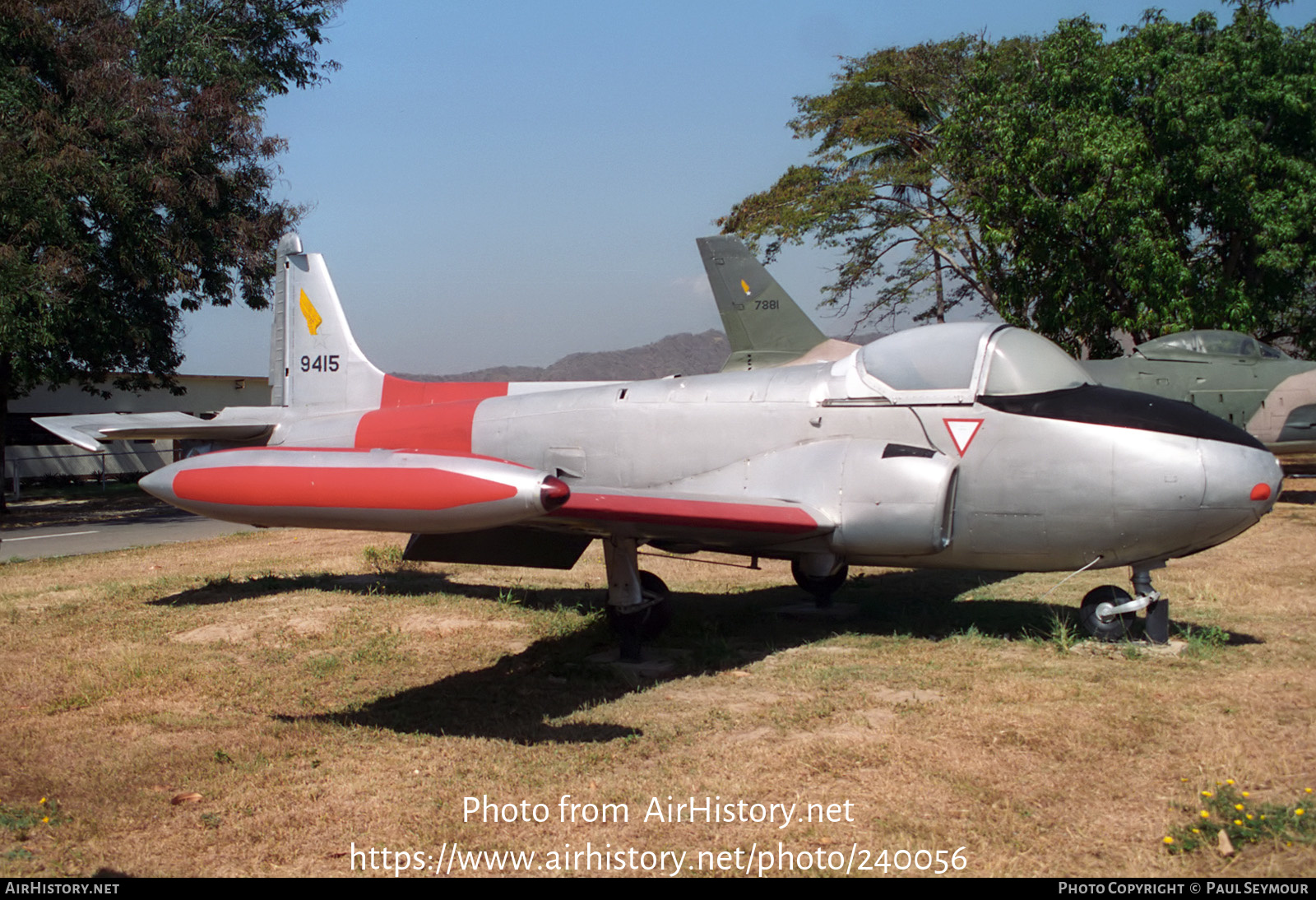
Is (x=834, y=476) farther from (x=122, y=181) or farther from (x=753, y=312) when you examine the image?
(x=122, y=181)

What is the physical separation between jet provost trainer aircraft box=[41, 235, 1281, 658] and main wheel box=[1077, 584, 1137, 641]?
0.06ft

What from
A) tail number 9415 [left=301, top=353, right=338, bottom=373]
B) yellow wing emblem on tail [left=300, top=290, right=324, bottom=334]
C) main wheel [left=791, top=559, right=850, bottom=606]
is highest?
yellow wing emblem on tail [left=300, top=290, right=324, bottom=334]

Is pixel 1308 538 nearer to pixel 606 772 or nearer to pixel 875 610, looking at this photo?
pixel 875 610

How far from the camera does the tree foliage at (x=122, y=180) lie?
19.0 m

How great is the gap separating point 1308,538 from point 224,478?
13.5m

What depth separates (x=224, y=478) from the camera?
5.59 m

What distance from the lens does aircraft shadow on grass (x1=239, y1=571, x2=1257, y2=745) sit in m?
6.14

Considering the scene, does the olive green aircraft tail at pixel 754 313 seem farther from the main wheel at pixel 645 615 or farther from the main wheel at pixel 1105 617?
the main wheel at pixel 1105 617

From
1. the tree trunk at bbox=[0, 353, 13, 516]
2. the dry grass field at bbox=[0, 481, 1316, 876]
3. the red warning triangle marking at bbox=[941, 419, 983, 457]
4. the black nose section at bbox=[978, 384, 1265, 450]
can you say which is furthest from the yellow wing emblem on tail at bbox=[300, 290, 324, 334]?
the tree trunk at bbox=[0, 353, 13, 516]

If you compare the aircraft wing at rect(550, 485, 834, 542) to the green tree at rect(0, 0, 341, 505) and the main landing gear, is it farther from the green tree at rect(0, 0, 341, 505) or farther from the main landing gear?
the green tree at rect(0, 0, 341, 505)

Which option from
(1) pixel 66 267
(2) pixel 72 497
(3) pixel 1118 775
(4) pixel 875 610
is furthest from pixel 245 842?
(2) pixel 72 497

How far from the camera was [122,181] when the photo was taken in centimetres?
2031

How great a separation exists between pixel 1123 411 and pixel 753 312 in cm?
1164

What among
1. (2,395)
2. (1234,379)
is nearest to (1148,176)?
(1234,379)
